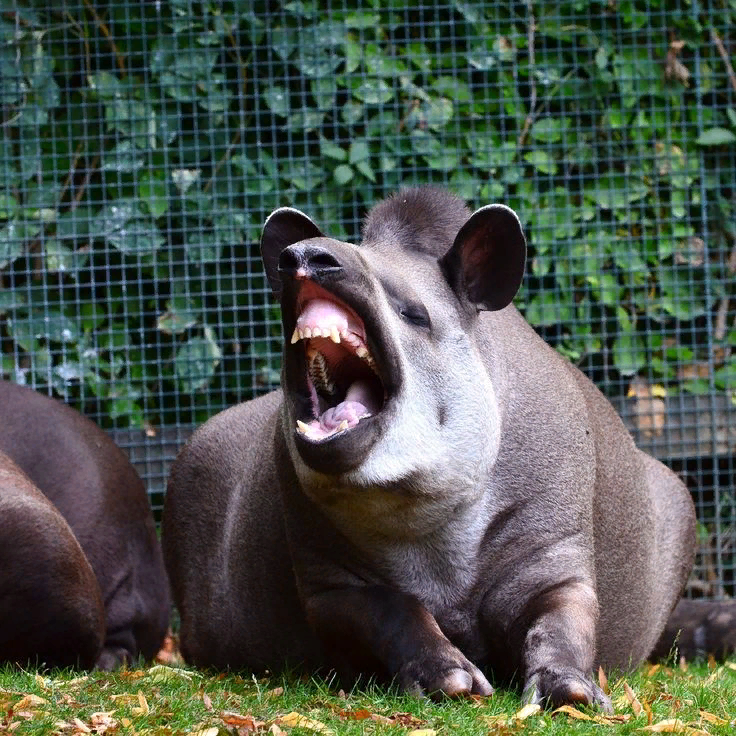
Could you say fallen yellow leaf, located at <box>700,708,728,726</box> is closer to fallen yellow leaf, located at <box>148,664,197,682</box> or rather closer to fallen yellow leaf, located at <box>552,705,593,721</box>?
fallen yellow leaf, located at <box>552,705,593,721</box>

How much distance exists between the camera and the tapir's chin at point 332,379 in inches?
169

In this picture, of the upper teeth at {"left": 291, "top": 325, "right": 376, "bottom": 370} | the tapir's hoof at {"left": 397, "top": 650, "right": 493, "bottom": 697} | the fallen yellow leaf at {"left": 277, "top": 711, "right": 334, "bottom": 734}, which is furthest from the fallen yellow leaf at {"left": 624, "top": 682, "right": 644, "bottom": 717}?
the upper teeth at {"left": 291, "top": 325, "right": 376, "bottom": 370}

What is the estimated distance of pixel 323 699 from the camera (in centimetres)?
448

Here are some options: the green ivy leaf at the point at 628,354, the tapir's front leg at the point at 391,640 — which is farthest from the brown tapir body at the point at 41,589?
the green ivy leaf at the point at 628,354

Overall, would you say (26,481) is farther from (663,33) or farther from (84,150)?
(663,33)

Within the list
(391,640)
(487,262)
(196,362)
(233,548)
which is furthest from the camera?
(196,362)

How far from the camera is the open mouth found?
4289mm

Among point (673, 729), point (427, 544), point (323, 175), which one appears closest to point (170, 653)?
point (323, 175)

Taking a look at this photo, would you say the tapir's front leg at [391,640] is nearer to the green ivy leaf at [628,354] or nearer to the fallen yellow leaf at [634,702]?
the fallen yellow leaf at [634,702]

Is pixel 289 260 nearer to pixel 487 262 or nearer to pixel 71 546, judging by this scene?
pixel 487 262

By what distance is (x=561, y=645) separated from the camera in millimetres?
4445

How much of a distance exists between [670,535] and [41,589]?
2657mm

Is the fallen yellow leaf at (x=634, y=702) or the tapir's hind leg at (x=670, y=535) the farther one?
the tapir's hind leg at (x=670, y=535)

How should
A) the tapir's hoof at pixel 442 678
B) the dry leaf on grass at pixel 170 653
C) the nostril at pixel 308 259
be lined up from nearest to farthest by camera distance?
the nostril at pixel 308 259
the tapir's hoof at pixel 442 678
the dry leaf on grass at pixel 170 653
